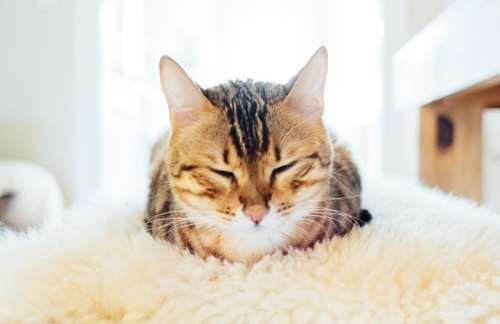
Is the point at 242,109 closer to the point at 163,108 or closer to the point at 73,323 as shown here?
the point at 73,323

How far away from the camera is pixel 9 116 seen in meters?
1.81

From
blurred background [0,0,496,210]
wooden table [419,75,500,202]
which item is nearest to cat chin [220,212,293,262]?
wooden table [419,75,500,202]

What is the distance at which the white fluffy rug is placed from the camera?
53 centimetres

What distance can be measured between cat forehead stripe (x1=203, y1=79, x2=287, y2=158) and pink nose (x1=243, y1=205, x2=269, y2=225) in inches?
3.2

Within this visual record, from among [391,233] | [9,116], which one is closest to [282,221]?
[391,233]

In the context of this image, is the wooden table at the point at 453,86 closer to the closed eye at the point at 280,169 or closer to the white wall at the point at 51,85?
the closed eye at the point at 280,169

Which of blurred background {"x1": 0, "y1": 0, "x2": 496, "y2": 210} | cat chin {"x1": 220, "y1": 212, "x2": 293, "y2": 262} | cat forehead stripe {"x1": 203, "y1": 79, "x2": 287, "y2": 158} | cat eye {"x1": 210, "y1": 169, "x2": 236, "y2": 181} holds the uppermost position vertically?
blurred background {"x1": 0, "y1": 0, "x2": 496, "y2": 210}

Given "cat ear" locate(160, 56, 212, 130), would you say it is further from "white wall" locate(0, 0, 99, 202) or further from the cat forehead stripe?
"white wall" locate(0, 0, 99, 202)

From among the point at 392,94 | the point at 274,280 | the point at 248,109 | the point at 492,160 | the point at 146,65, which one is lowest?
the point at 274,280

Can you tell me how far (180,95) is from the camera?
27.0 inches

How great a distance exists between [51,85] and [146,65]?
443 mm

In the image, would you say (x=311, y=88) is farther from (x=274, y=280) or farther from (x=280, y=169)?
(x=274, y=280)

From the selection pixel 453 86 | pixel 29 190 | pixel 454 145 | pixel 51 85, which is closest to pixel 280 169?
pixel 453 86

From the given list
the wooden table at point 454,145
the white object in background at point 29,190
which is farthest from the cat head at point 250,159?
the white object in background at point 29,190
